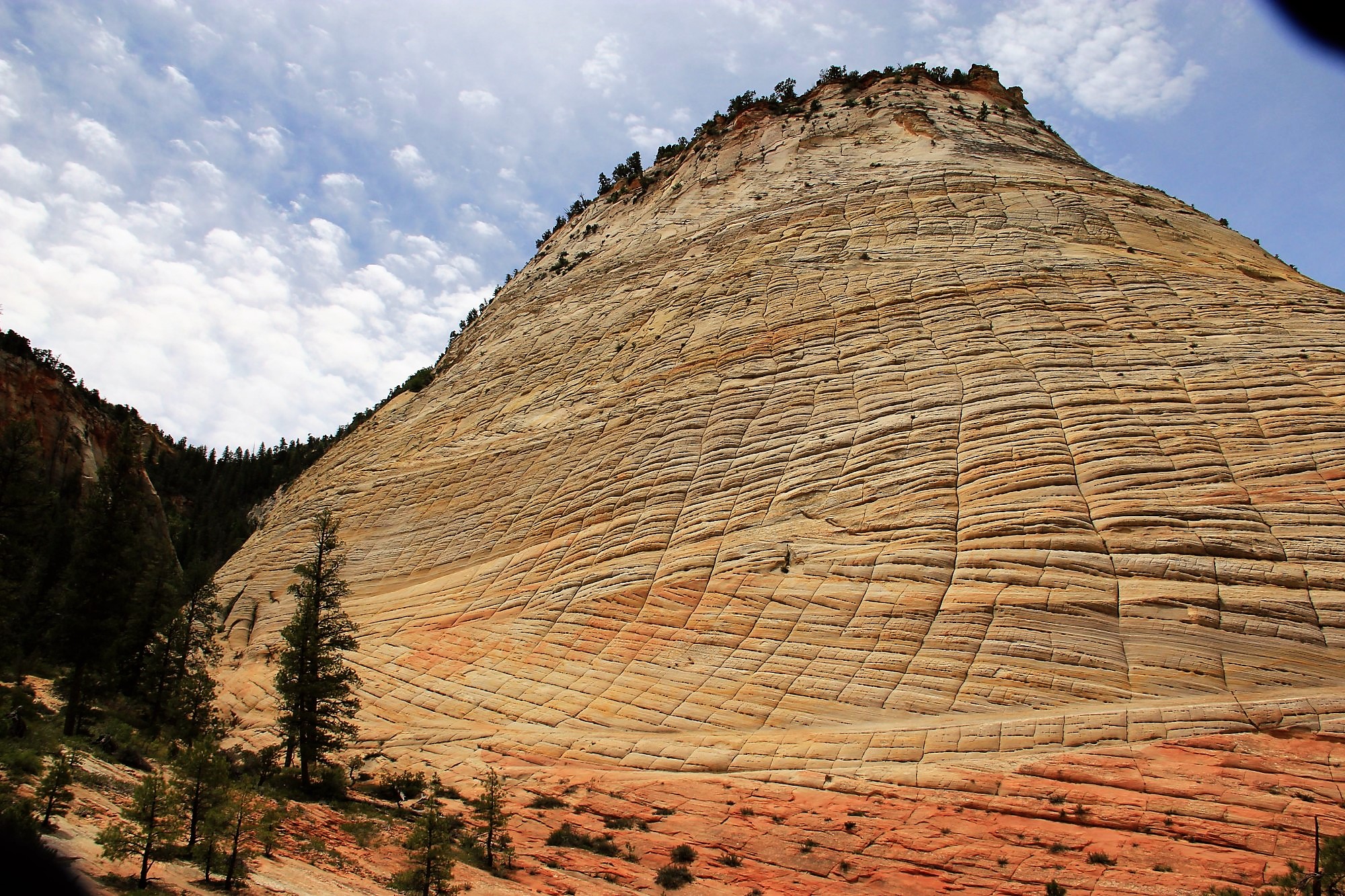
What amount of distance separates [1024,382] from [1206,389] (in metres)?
4.17

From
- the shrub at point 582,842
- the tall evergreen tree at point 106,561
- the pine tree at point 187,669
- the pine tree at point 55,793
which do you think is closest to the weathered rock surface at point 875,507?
the pine tree at point 187,669

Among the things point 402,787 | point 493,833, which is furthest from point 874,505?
point 402,787

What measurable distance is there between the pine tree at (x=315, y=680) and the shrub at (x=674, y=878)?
26.8 ft

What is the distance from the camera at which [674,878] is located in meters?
11.5

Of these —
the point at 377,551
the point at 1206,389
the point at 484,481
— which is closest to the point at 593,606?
the point at 484,481

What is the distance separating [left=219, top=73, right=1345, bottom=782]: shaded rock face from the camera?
1449cm

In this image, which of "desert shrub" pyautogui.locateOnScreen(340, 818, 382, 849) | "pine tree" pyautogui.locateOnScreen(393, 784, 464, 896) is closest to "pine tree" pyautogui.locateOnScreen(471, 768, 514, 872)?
"pine tree" pyautogui.locateOnScreen(393, 784, 464, 896)

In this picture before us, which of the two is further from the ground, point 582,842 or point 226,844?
point 226,844

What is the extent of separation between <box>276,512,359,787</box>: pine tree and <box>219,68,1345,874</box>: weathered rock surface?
1380 mm

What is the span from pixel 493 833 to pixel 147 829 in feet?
17.3

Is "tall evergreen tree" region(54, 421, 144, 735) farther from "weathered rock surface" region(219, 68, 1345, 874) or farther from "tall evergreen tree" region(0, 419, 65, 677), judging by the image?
"weathered rock surface" region(219, 68, 1345, 874)

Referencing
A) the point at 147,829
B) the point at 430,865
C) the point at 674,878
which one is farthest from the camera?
the point at 674,878

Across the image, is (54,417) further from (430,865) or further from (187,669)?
(430,865)

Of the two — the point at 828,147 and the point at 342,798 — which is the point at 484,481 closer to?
the point at 342,798
